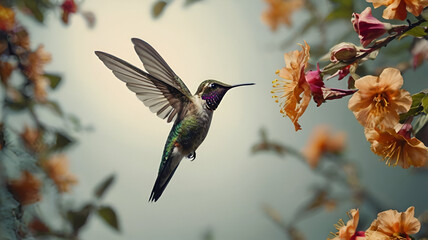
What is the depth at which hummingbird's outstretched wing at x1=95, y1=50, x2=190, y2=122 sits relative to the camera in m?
0.46

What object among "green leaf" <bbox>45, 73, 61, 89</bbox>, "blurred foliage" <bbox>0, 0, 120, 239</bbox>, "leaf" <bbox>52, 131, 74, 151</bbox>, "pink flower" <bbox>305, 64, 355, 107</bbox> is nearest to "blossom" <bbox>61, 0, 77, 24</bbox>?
"blurred foliage" <bbox>0, 0, 120, 239</bbox>

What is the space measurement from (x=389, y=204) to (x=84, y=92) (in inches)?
22.7

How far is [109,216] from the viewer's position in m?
0.79

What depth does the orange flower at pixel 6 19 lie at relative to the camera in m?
0.75

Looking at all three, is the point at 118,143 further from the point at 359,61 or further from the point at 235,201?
the point at 359,61

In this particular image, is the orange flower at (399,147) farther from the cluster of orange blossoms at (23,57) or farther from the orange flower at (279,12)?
the cluster of orange blossoms at (23,57)

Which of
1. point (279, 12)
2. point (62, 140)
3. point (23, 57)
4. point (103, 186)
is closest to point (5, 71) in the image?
point (23, 57)

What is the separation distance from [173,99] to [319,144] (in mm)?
346

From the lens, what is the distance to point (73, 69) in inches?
32.1

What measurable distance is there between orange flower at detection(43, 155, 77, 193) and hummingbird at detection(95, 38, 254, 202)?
0.37 metres

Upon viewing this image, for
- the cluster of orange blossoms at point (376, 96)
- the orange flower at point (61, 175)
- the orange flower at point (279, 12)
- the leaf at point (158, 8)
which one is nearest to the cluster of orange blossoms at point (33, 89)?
the orange flower at point (61, 175)

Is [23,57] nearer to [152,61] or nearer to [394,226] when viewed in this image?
[152,61]

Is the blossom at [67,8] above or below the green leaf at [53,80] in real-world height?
above

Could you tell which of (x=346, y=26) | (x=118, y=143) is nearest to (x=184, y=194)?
(x=118, y=143)
